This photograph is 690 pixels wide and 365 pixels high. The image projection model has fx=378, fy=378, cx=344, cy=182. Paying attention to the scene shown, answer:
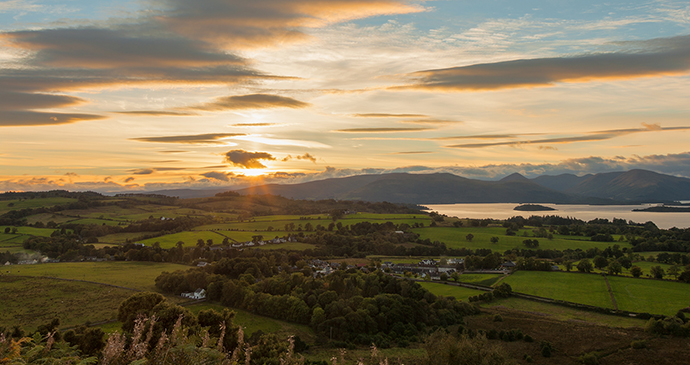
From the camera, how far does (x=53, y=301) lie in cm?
3909

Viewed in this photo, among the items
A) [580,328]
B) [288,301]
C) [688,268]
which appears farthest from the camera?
[688,268]

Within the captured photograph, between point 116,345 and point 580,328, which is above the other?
point 116,345

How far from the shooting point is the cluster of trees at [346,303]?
38250 mm

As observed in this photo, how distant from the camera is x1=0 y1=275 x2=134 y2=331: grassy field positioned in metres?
34.5

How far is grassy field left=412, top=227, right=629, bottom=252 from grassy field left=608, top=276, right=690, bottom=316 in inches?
1036

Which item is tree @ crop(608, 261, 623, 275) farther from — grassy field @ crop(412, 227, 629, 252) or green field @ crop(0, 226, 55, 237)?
green field @ crop(0, 226, 55, 237)

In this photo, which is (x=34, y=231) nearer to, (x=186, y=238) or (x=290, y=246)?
(x=186, y=238)

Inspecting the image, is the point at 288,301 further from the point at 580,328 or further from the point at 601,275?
the point at 601,275

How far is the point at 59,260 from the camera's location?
2469 inches

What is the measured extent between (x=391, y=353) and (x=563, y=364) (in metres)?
13.7

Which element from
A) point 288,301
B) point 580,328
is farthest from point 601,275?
point 288,301

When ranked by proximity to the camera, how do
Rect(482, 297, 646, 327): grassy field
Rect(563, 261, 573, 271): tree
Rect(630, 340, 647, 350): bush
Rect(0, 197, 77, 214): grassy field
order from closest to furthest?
Rect(630, 340, 647, 350): bush
Rect(482, 297, 646, 327): grassy field
Rect(563, 261, 573, 271): tree
Rect(0, 197, 77, 214): grassy field

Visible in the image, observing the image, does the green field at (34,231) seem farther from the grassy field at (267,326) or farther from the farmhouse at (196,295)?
the grassy field at (267,326)

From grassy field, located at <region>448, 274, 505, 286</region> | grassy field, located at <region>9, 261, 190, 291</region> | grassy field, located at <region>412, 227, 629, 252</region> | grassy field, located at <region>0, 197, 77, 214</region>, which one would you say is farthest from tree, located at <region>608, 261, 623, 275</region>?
grassy field, located at <region>0, 197, 77, 214</region>
